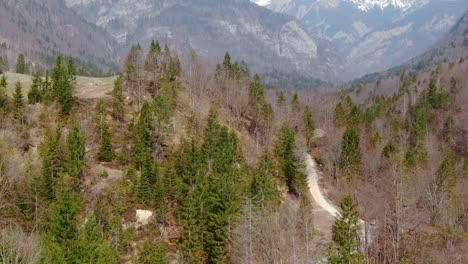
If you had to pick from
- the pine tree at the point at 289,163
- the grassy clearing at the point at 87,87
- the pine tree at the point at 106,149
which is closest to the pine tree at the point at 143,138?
the pine tree at the point at 106,149

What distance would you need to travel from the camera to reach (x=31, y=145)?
72.1 metres

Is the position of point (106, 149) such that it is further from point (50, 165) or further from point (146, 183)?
point (146, 183)

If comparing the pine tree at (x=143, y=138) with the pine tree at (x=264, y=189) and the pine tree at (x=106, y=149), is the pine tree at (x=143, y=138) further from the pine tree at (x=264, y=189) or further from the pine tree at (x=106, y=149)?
the pine tree at (x=264, y=189)

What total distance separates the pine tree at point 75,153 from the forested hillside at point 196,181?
159 millimetres

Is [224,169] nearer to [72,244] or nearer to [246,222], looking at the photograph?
[246,222]

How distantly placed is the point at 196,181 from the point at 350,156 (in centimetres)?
3684

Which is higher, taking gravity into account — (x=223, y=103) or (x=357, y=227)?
(x=223, y=103)

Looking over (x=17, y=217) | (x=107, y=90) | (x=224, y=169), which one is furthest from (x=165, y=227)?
(x=107, y=90)

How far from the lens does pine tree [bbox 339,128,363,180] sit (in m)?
88.1

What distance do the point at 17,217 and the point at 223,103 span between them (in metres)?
59.4

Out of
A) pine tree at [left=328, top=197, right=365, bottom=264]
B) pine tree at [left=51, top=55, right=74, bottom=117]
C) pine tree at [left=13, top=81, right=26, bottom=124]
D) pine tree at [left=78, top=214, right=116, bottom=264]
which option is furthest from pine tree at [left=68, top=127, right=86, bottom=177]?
pine tree at [left=328, top=197, right=365, bottom=264]

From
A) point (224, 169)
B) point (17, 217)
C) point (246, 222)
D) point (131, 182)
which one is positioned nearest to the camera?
point (246, 222)

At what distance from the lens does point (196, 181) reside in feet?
212

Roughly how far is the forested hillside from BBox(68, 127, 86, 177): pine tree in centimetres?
16
